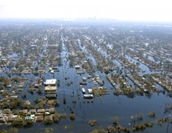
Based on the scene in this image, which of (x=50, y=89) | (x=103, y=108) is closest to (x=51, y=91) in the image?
(x=50, y=89)

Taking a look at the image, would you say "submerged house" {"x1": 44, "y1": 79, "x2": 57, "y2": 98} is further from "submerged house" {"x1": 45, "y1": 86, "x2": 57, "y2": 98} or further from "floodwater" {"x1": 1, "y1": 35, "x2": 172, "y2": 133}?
"floodwater" {"x1": 1, "y1": 35, "x2": 172, "y2": 133}

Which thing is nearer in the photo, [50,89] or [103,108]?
[103,108]

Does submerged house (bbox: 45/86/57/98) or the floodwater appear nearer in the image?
the floodwater

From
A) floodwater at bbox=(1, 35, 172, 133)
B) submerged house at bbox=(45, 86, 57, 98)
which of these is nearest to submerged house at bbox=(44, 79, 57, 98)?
submerged house at bbox=(45, 86, 57, 98)

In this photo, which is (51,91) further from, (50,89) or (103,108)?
(103,108)

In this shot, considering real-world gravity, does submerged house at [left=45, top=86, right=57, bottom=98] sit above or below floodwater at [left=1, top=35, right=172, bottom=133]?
above

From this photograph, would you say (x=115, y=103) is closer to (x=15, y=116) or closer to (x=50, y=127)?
(x=50, y=127)

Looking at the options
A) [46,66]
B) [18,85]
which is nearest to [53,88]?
[18,85]

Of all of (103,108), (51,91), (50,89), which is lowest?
(103,108)

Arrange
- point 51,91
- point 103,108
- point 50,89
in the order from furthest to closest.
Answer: point 50,89 → point 51,91 → point 103,108

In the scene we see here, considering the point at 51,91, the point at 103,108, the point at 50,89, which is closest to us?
the point at 103,108

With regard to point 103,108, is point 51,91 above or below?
above
